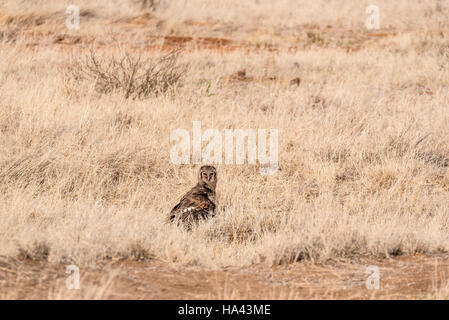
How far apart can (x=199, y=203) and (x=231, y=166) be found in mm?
1635

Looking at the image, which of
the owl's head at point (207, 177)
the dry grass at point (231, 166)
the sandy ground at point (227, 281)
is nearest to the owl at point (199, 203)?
the owl's head at point (207, 177)

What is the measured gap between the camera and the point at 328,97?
1030cm

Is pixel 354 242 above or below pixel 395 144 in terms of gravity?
below

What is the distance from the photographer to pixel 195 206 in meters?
5.68

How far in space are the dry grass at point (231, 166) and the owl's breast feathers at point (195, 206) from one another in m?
0.16

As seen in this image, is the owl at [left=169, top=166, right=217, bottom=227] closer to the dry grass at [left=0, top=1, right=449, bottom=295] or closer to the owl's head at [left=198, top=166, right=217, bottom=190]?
the owl's head at [left=198, top=166, right=217, bottom=190]

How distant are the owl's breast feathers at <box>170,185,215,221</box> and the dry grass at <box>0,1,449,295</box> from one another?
0.52 ft

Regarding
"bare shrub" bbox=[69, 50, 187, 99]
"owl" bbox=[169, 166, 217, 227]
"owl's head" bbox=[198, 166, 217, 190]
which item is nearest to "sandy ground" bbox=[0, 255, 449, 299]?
"owl" bbox=[169, 166, 217, 227]

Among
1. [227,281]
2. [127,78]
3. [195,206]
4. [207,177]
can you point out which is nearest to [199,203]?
[195,206]

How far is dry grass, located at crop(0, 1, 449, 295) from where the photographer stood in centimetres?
493

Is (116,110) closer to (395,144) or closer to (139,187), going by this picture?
(139,187)
